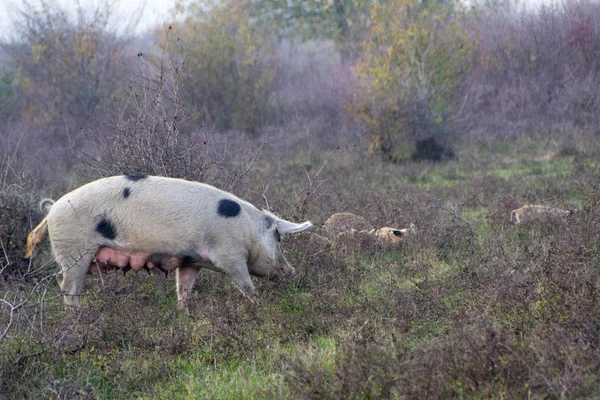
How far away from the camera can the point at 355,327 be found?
5238mm

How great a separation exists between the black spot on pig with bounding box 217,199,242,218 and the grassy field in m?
0.74

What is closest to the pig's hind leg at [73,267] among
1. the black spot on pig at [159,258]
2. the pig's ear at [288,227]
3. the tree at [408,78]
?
the black spot on pig at [159,258]

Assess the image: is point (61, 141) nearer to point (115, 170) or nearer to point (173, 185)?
point (115, 170)

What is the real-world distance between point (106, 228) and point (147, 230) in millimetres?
365

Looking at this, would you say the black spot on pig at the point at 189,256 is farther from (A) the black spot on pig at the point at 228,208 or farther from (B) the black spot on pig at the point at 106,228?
(B) the black spot on pig at the point at 106,228

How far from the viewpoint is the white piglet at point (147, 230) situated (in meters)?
6.10

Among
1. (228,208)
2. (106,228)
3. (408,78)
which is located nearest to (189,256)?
(228,208)

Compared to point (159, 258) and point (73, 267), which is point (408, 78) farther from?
point (73, 267)

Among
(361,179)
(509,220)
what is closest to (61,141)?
(361,179)

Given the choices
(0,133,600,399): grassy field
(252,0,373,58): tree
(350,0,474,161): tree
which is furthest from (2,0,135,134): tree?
(0,133,600,399): grassy field

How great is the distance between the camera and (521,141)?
1752 cm

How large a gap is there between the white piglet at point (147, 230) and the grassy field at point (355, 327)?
0.31 metres

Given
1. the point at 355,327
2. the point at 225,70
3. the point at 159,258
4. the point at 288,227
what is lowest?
the point at 225,70

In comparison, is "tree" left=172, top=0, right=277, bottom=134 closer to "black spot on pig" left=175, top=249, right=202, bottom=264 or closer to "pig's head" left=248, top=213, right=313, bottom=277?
"pig's head" left=248, top=213, right=313, bottom=277
